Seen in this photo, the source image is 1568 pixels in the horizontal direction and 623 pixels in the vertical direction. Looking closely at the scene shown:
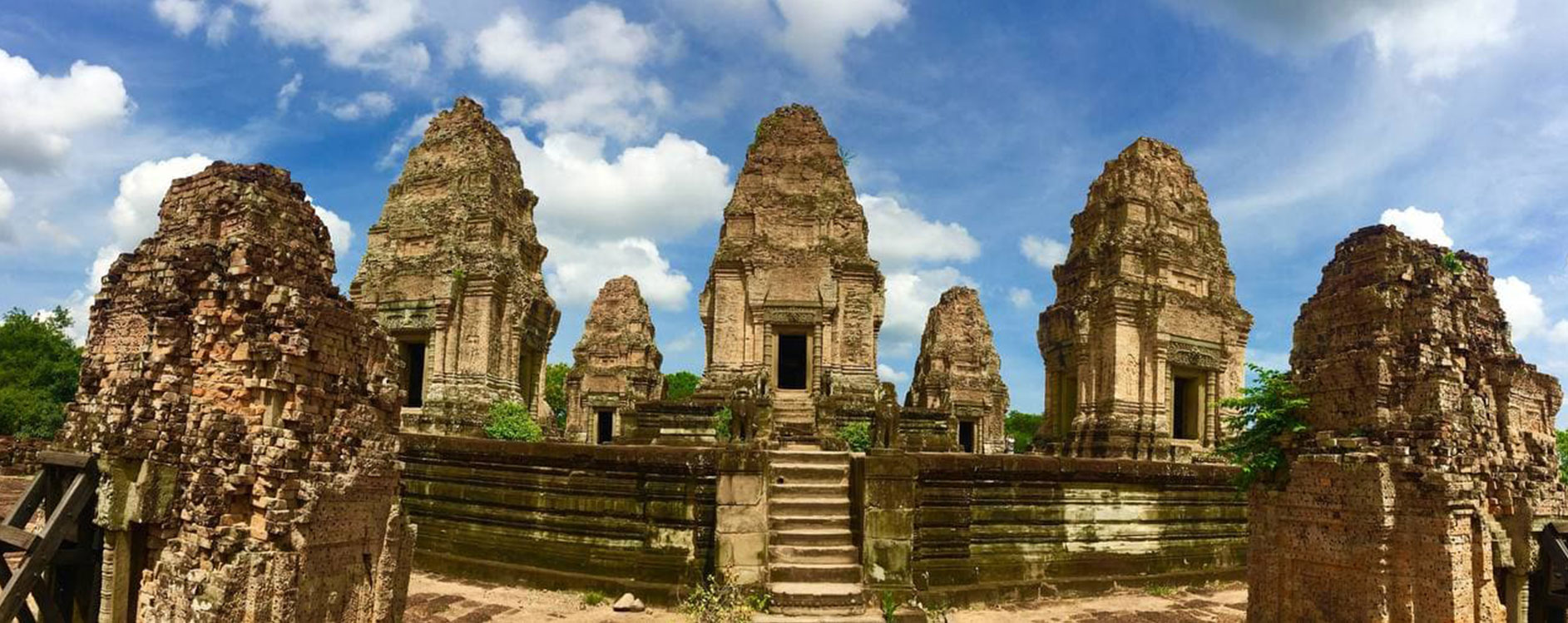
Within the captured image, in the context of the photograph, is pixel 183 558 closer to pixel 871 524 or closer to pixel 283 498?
pixel 283 498

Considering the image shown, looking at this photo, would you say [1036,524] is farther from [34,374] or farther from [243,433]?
[34,374]

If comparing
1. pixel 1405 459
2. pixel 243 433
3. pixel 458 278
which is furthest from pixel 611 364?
pixel 1405 459

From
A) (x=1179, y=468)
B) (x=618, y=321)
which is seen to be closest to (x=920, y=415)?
(x=1179, y=468)

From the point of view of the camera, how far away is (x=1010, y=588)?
1227cm

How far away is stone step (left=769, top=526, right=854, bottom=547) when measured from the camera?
37.1 feet

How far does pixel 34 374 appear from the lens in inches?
1403

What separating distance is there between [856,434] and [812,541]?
6.60 m

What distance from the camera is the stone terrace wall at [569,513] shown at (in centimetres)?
1148

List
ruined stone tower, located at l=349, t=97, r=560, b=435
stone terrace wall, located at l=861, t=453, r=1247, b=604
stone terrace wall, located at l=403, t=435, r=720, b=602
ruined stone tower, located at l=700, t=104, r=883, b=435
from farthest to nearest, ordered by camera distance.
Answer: ruined stone tower, located at l=700, t=104, r=883, b=435 → ruined stone tower, located at l=349, t=97, r=560, b=435 → stone terrace wall, located at l=403, t=435, r=720, b=602 → stone terrace wall, located at l=861, t=453, r=1247, b=604

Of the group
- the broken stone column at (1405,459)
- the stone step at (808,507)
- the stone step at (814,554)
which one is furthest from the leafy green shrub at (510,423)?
the broken stone column at (1405,459)

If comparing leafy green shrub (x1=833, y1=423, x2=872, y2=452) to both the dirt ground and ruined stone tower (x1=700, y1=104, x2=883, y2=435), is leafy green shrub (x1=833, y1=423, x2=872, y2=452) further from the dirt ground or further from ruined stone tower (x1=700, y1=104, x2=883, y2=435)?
the dirt ground

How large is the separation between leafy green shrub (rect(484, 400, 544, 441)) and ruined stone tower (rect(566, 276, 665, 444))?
10456mm

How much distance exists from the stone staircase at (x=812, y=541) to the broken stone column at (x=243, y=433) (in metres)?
4.76

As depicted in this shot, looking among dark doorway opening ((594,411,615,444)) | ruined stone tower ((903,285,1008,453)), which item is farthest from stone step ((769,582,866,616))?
dark doorway opening ((594,411,615,444))
